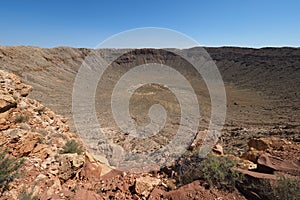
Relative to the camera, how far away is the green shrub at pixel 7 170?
325cm

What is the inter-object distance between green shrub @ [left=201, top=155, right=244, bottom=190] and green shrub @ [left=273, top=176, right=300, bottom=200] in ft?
1.85

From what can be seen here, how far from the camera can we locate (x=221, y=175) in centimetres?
359

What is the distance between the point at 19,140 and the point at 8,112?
1.11 meters

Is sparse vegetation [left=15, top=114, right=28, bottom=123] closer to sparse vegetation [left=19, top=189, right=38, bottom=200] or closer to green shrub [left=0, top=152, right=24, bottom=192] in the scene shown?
green shrub [left=0, top=152, right=24, bottom=192]

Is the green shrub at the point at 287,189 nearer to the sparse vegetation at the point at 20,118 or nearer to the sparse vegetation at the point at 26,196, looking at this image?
the sparse vegetation at the point at 26,196

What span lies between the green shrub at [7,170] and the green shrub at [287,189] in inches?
167

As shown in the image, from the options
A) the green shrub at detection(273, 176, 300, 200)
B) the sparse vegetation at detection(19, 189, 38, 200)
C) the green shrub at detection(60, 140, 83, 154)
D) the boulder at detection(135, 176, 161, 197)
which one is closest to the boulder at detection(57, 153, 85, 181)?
the green shrub at detection(60, 140, 83, 154)

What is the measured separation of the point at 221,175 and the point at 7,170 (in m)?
3.71

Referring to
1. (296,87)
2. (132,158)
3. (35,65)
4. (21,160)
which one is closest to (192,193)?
(21,160)

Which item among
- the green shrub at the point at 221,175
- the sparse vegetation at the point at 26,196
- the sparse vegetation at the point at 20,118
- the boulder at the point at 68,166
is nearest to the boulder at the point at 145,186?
the green shrub at the point at 221,175

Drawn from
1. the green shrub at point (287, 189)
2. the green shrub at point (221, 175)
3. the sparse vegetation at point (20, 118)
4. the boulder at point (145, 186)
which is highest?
the sparse vegetation at point (20, 118)

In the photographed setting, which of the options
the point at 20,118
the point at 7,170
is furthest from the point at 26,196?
the point at 20,118

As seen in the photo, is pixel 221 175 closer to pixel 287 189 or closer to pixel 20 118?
pixel 287 189

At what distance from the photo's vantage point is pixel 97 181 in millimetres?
4531
